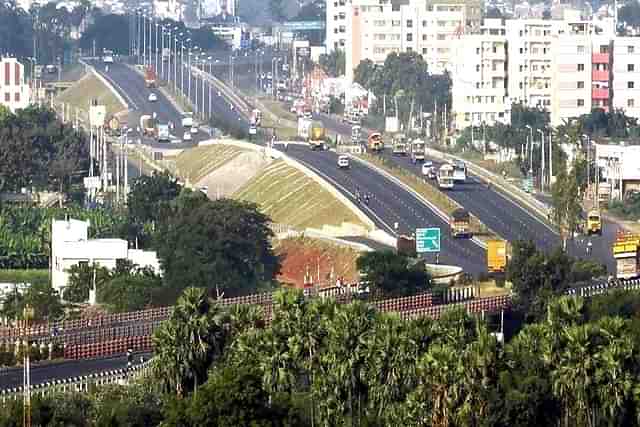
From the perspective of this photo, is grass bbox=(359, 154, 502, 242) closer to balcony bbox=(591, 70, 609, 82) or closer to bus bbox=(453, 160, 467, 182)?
bus bbox=(453, 160, 467, 182)

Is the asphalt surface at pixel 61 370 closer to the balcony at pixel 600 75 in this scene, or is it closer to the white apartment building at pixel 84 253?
the white apartment building at pixel 84 253

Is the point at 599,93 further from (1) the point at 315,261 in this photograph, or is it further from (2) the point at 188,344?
(2) the point at 188,344

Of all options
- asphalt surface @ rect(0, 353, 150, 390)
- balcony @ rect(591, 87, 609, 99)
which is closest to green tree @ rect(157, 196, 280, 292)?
asphalt surface @ rect(0, 353, 150, 390)

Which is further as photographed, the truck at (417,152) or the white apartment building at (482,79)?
the white apartment building at (482,79)

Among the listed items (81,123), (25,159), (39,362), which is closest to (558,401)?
(39,362)

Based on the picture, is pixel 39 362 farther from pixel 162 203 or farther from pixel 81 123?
pixel 81 123

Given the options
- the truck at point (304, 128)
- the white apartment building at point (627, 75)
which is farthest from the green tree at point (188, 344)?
the white apartment building at point (627, 75)

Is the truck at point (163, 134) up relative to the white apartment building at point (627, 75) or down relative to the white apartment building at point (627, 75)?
down
